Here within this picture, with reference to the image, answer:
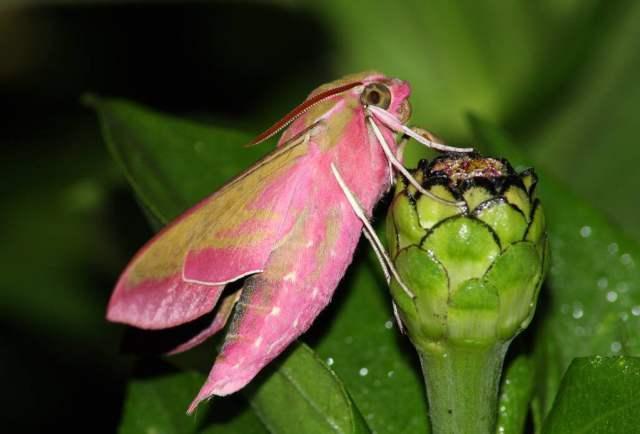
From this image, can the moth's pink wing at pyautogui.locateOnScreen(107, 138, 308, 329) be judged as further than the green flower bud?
Yes

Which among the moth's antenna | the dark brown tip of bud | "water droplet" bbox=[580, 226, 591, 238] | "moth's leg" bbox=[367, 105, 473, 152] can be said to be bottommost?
"water droplet" bbox=[580, 226, 591, 238]

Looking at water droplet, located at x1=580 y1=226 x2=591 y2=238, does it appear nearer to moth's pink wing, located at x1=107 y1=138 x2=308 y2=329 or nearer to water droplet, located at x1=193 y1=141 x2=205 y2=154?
moth's pink wing, located at x1=107 y1=138 x2=308 y2=329

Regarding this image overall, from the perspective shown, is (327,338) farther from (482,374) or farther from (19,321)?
(19,321)

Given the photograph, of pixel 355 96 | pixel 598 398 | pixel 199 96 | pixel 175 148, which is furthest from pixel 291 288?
pixel 199 96

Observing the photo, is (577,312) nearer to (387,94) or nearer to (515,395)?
(515,395)

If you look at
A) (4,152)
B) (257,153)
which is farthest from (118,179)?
(257,153)

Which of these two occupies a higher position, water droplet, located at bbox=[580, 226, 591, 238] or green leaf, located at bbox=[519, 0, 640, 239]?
water droplet, located at bbox=[580, 226, 591, 238]

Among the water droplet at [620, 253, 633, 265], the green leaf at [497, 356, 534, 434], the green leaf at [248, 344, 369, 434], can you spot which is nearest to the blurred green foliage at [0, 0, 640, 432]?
the water droplet at [620, 253, 633, 265]
